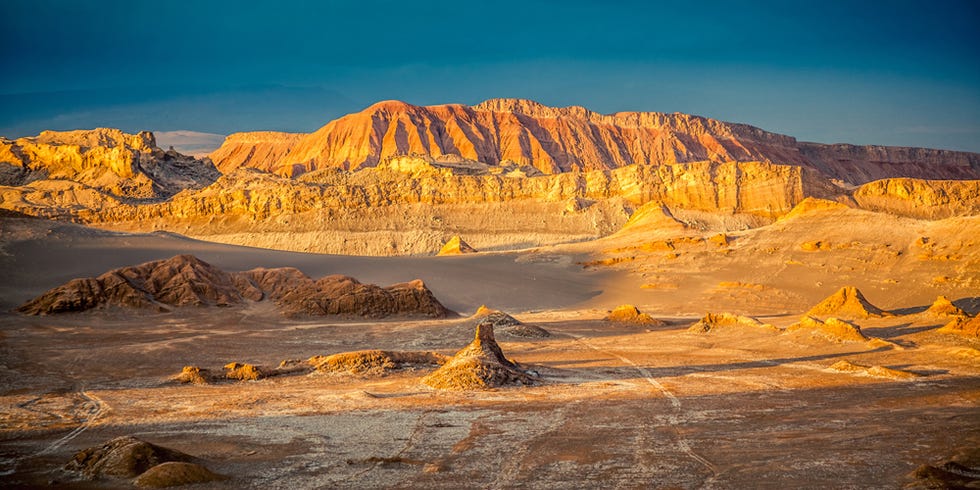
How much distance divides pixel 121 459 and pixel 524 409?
718cm

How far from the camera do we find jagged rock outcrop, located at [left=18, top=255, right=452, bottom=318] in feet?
116

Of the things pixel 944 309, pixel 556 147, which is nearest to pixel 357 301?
pixel 944 309

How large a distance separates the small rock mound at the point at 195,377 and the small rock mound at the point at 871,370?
15.2 m

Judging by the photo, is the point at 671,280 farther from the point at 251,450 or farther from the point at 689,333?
the point at 251,450

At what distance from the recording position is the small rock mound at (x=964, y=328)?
23.3 m

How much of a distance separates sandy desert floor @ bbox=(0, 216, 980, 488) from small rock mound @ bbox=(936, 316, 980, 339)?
0.44 m

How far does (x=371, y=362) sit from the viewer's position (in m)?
20.0

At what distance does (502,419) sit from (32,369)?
45.4 feet

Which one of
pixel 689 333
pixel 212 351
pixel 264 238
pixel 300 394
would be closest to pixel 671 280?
pixel 689 333

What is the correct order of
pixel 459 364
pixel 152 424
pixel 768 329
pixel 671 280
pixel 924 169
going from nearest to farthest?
1. pixel 152 424
2. pixel 459 364
3. pixel 768 329
4. pixel 671 280
5. pixel 924 169

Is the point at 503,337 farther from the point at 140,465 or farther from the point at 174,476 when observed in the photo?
the point at 174,476

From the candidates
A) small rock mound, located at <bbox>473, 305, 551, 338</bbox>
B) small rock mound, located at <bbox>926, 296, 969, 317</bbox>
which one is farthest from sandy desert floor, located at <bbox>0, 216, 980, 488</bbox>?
small rock mound, located at <bbox>473, 305, 551, 338</bbox>

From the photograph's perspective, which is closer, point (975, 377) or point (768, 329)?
point (975, 377)

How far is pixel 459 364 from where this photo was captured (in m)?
17.8
